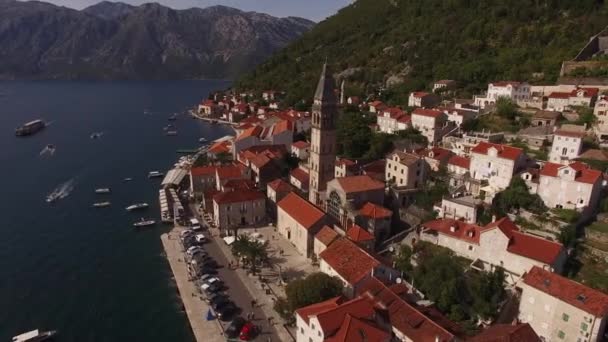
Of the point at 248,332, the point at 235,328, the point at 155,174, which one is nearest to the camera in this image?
the point at 248,332

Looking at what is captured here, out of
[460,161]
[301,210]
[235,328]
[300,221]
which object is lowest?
[235,328]

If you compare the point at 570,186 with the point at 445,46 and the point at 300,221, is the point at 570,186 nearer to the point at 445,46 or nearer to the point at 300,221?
the point at 300,221

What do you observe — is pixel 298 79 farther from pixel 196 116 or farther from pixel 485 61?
pixel 485 61

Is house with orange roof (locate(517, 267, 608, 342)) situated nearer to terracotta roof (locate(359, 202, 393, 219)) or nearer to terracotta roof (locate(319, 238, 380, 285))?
terracotta roof (locate(319, 238, 380, 285))

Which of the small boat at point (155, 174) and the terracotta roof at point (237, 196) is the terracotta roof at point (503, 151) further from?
the small boat at point (155, 174)

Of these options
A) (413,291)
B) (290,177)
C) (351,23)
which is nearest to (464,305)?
(413,291)

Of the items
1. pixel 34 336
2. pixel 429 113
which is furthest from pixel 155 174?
pixel 429 113
